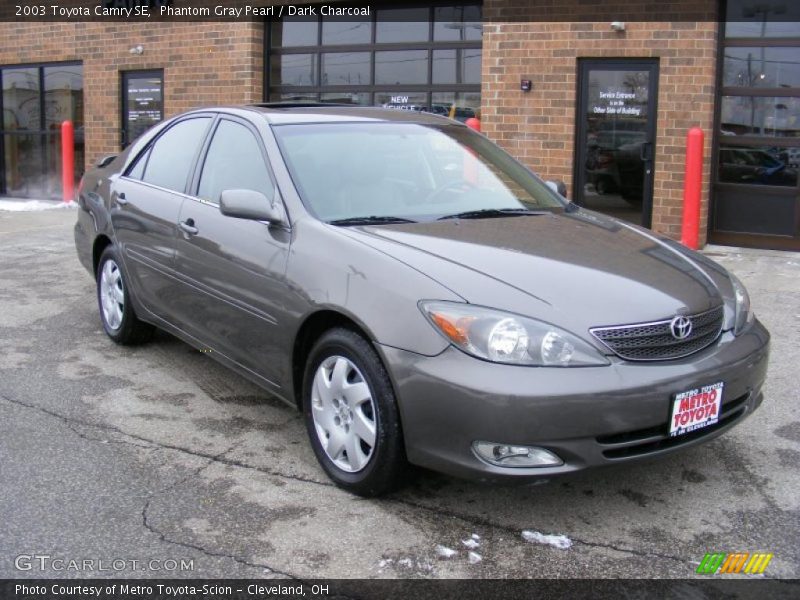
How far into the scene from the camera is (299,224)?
3930 millimetres

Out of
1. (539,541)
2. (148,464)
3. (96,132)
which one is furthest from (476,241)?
(96,132)

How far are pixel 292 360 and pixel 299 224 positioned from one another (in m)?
0.60

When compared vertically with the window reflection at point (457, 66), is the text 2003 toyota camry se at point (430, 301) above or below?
below

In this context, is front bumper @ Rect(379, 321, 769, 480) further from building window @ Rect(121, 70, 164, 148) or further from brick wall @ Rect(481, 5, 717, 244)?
building window @ Rect(121, 70, 164, 148)

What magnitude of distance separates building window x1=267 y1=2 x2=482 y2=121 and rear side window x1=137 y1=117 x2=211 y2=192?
666 centimetres

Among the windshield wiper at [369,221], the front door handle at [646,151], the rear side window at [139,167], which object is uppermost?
the front door handle at [646,151]

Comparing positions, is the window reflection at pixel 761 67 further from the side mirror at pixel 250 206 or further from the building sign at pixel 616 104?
the side mirror at pixel 250 206

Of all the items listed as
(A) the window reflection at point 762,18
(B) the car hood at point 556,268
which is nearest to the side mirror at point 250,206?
(B) the car hood at point 556,268

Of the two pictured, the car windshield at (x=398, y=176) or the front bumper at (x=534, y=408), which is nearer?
the front bumper at (x=534, y=408)

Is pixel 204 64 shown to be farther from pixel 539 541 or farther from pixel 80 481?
pixel 539 541

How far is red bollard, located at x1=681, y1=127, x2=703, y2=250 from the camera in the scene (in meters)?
9.41

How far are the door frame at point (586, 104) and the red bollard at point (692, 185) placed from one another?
2.44 feet

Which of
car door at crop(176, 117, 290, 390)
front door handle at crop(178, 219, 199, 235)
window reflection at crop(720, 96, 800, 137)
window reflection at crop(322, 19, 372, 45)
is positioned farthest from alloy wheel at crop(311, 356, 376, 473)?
window reflection at crop(322, 19, 372, 45)

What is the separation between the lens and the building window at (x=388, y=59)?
1154 cm
